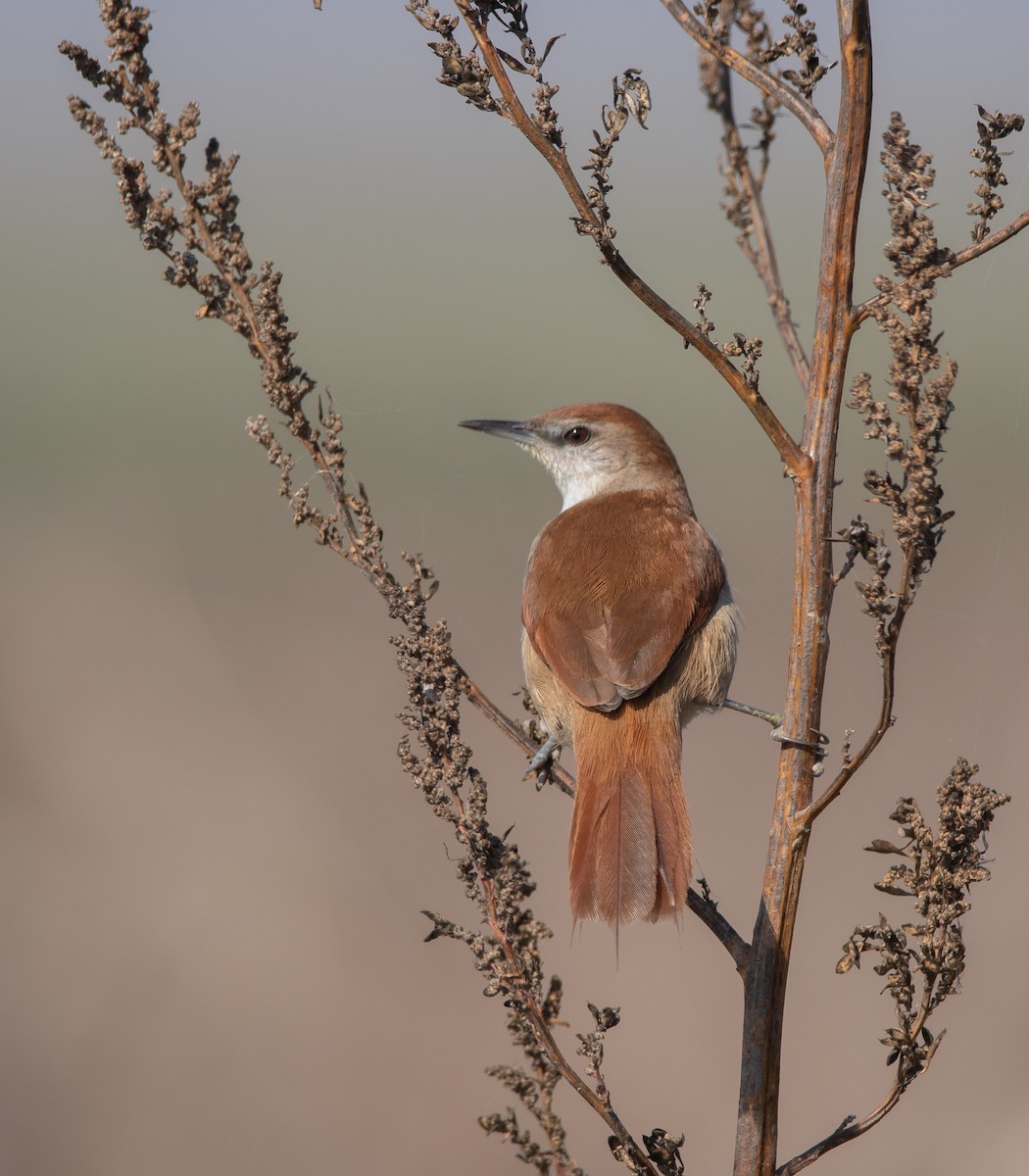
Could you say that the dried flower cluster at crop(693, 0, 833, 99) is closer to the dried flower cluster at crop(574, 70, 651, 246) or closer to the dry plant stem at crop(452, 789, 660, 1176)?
the dried flower cluster at crop(574, 70, 651, 246)

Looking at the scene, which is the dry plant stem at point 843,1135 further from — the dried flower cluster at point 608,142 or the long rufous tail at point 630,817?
the dried flower cluster at point 608,142

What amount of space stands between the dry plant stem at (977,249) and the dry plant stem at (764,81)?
0.92 feet

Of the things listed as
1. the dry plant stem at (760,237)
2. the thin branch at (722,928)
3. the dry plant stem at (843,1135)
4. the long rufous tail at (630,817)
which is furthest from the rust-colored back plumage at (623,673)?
the dry plant stem at (760,237)

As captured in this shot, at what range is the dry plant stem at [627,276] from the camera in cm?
203

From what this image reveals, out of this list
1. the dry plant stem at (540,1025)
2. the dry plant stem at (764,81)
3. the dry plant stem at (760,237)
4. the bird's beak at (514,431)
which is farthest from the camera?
the bird's beak at (514,431)

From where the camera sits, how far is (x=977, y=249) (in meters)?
2.11

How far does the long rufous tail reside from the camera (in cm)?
259

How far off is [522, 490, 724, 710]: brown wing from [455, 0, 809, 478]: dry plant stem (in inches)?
41.7

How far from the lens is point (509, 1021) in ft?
8.28

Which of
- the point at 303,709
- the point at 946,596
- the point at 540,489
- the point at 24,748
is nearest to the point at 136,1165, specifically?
the point at 24,748

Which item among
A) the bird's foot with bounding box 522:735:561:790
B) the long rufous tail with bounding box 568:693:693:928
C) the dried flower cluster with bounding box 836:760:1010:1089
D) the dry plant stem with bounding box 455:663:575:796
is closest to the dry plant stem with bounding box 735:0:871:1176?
the dried flower cluster with bounding box 836:760:1010:1089

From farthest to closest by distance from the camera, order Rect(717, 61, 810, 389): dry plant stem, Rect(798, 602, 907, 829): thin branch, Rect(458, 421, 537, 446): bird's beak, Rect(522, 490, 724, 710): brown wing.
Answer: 1. Rect(458, 421, 537, 446): bird's beak
2. Rect(522, 490, 724, 710): brown wing
3. Rect(717, 61, 810, 389): dry plant stem
4. Rect(798, 602, 907, 829): thin branch

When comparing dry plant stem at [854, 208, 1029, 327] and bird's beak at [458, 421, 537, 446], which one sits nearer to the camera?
dry plant stem at [854, 208, 1029, 327]

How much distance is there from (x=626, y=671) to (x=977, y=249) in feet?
4.49
